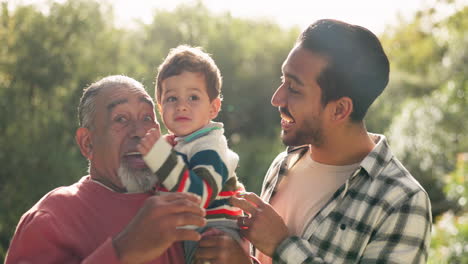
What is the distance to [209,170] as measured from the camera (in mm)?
2328

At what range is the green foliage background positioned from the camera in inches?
414

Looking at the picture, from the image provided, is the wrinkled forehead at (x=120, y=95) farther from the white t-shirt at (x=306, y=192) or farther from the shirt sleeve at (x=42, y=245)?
the white t-shirt at (x=306, y=192)

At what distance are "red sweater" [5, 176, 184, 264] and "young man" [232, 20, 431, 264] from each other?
1.75 ft

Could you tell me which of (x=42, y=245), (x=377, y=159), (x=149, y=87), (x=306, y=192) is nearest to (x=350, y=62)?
(x=377, y=159)

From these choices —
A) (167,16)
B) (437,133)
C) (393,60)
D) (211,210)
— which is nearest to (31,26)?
(167,16)

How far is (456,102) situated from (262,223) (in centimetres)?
940

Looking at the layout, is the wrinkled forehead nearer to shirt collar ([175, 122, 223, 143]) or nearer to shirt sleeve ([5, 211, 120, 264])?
shirt collar ([175, 122, 223, 143])

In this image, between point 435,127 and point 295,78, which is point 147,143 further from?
point 435,127

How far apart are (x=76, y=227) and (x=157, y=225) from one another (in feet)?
1.67

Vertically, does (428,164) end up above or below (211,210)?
below

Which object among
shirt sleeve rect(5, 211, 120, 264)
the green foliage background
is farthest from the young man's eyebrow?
the green foliage background

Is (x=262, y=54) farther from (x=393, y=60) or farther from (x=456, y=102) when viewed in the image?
(x=393, y=60)

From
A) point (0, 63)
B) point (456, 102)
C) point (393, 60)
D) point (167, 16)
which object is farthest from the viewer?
point (393, 60)

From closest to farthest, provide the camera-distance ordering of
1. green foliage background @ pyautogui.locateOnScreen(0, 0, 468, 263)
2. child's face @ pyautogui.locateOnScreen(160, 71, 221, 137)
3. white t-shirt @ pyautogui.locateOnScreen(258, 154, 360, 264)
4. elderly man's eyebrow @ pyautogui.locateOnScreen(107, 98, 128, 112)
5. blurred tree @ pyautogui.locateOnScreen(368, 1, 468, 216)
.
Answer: child's face @ pyautogui.locateOnScreen(160, 71, 221, 137)
elderly man's eyebrow @ pyautogui.locateOnScreen(107, 98, 128, 112)
white t-shirt @ pyautogui.locateOnScreen(258, 154, 360, 264)
green foliage background @ pyautogui.locateOnScreen(0, 0, 468, 263)
blurred tree @ pyautogui.locateOnScreen(368, 1, 468, 216)
